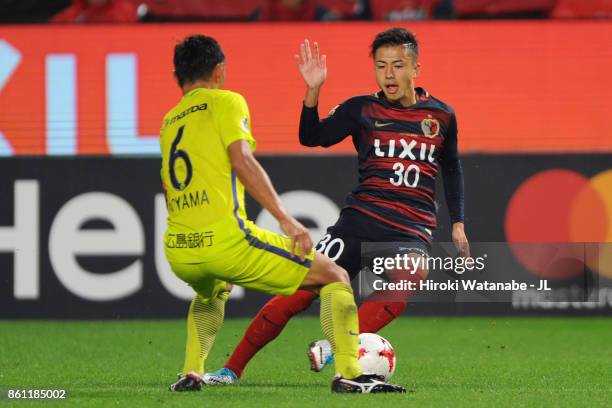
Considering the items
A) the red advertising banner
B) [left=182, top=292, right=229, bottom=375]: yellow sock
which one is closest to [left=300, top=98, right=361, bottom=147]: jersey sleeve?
[left=182, top=292, right=229, bottom=375]: yellow sock

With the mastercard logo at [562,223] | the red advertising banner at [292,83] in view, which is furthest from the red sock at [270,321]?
the red advertising banner at [292,83]

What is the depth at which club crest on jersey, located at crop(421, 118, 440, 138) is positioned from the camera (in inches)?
286

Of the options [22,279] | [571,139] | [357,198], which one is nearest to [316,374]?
[357,198]

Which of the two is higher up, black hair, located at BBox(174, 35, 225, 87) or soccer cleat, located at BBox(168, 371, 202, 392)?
black hair, located at BBox(174, 35, 225, 87)

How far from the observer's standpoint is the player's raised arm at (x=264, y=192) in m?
5.99

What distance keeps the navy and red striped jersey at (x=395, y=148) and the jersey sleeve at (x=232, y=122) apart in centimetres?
94

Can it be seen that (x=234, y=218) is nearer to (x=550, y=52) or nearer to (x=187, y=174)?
(x=187, y=174)

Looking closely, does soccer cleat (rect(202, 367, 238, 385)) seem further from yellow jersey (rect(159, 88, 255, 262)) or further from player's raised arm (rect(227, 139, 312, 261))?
player's raised arm (rect(227, 139, 312, 261))

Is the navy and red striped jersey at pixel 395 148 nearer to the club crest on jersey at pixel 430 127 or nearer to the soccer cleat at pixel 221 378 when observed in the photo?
the club crest on jersey at pixel 430 127

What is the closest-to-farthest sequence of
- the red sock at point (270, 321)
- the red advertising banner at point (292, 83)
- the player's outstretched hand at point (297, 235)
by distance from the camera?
1. the player's outstretched hand at point (297, 235)
2. the red sock at point (270, 321)
3. the red advertising banner at point (292, 83)

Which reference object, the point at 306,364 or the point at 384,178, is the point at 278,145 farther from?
the point at 384,178

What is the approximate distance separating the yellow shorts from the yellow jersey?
0.16 feet

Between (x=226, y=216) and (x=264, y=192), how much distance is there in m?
0.24

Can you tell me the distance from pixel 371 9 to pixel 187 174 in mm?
6733
